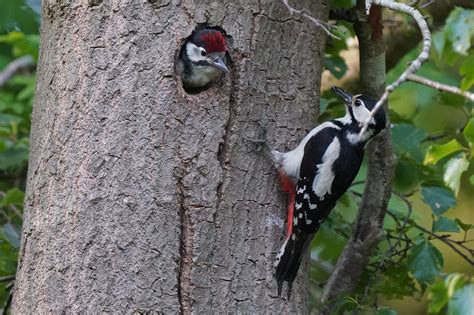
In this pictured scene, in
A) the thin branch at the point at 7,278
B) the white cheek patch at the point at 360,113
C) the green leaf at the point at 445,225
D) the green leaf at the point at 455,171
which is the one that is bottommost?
the green leaf at the point at 445,225

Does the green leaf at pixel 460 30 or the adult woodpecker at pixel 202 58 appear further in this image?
the green leaf at pixel 460 30

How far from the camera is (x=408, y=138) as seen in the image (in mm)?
4805

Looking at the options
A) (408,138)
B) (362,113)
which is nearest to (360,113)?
(362,113)

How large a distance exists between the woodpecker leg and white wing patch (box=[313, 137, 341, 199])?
0.20 m

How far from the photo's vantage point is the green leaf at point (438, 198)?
460cm

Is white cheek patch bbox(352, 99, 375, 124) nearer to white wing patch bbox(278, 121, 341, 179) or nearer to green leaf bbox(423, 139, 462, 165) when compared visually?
white wing patch bbox(278, 121, 341, 179)

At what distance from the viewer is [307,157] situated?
4199 mm

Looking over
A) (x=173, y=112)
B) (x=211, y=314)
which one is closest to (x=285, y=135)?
(x=173, y=112)

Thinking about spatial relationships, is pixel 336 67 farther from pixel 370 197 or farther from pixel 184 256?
pixel 184 256

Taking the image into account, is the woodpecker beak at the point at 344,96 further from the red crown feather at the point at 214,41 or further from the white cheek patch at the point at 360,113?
the red crown feather at the point at 214,41

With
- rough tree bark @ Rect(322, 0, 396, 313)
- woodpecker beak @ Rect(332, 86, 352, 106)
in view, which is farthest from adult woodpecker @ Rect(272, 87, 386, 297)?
rough tree bark @ Rect(322, 0, 396, 313)


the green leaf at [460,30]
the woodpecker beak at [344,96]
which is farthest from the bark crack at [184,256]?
the green leaf at [460,30]

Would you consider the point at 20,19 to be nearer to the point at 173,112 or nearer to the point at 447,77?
the point at 173,112

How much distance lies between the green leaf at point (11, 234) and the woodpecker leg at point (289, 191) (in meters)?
1.33
